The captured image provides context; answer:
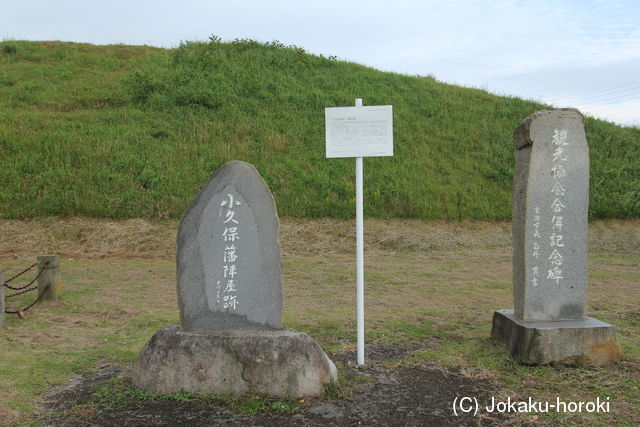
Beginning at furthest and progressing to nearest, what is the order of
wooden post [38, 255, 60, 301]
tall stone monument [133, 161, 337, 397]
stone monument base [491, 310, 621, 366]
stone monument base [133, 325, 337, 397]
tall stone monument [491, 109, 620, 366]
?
wooden post [38, 255, 60, 301]
tall stone monument [491, 109, 620, 366]
stone monument base [491, 310, 621, 366]
tall stone monument [133, 161, 337, 397]
stone monument base [133, 325, 337, 397]

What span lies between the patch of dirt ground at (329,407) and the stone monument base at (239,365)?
12cm

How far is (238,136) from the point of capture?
49.9 ft

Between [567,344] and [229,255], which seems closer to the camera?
[229,255]

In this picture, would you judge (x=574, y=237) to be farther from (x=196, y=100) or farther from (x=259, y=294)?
(x=196, y=100)

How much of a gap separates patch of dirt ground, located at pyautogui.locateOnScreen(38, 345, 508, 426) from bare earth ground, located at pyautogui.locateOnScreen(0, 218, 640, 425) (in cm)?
1

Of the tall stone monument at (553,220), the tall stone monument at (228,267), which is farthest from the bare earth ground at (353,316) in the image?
the tall stone monument at (553,220)

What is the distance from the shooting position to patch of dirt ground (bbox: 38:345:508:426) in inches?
139

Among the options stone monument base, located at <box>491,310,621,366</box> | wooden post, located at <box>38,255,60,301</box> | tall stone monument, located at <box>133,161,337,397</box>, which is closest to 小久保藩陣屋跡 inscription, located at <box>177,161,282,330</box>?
tall stone monument, located at <box>133,161,337,397</box>

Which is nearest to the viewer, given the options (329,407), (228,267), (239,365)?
(329,407)

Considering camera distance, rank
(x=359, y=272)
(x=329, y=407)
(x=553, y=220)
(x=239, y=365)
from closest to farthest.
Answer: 1. (x=329, y=407)
2. (x=239, y=365)
3. (x=359, y=272)
4. (x=553, y=220)

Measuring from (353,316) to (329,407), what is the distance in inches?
113

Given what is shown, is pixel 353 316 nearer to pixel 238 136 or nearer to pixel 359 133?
pixel 359 133
